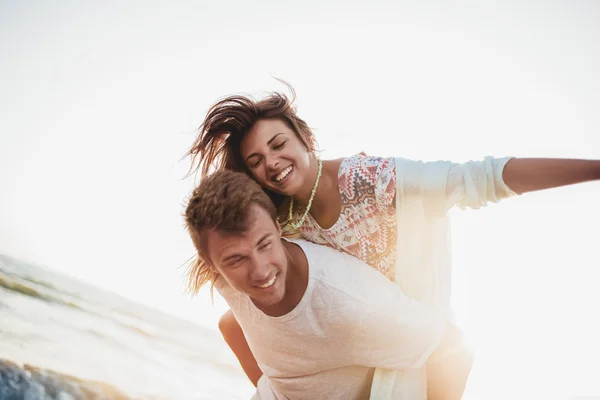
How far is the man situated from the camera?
223 cm

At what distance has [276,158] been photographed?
2.90 m

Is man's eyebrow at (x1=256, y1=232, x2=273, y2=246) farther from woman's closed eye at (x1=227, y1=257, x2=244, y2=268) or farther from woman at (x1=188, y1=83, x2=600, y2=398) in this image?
woman at (x1=188, y1=83, x2=600, y2=398)

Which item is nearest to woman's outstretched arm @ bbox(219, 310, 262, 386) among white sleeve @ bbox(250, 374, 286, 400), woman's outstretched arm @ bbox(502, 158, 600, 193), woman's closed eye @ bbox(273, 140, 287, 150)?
white sleeve @ bbox(250, 374, 286, 400)

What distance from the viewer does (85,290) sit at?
33.1ft

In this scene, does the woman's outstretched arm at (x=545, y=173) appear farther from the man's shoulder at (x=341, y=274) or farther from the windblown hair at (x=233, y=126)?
the windblown hair at (x=233, y=126)

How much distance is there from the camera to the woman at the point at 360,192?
2.57m

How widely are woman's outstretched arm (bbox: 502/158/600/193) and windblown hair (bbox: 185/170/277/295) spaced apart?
125cm

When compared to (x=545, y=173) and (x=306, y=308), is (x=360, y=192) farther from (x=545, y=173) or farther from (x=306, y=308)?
(x=545, y=173)

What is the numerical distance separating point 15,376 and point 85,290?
7149mm

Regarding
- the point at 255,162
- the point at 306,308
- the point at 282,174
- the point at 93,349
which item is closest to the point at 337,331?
the point at 306,308

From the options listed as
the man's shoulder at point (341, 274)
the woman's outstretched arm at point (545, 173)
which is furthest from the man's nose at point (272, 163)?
the woman's outstretched arm at point (545, 173)

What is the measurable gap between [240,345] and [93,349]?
3854 mm

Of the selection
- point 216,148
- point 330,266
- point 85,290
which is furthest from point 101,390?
point 85,290

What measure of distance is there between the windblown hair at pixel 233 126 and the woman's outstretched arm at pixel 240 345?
1.05 m
